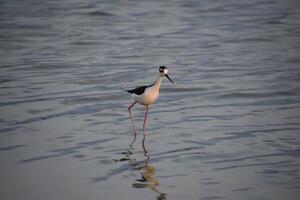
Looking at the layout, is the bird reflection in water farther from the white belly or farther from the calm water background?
the white belly

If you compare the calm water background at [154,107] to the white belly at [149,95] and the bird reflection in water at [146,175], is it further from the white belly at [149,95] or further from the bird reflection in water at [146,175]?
the white belly at [149,95]

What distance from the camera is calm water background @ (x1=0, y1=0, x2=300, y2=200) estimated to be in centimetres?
811

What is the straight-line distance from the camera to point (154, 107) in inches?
490

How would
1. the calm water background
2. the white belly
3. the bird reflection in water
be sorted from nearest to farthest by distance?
the bird reflection in water < the calm water background < the white belly

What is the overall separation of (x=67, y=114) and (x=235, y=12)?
15.9m

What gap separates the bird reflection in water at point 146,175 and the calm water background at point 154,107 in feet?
0.14

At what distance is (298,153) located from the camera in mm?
8992

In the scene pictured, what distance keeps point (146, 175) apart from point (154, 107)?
13.7 ft

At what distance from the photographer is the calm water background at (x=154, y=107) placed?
811 centimetres

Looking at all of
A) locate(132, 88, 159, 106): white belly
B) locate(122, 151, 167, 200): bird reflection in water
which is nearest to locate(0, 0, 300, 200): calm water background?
locate(122, 151, 167, 200): bird reflection in water

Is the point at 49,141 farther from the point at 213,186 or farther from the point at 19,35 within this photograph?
the point at 19,35

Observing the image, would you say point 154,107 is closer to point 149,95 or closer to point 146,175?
point 149,95

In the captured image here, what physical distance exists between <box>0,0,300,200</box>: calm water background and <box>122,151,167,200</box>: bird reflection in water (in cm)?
4

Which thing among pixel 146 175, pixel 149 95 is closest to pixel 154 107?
pixel 149 95
